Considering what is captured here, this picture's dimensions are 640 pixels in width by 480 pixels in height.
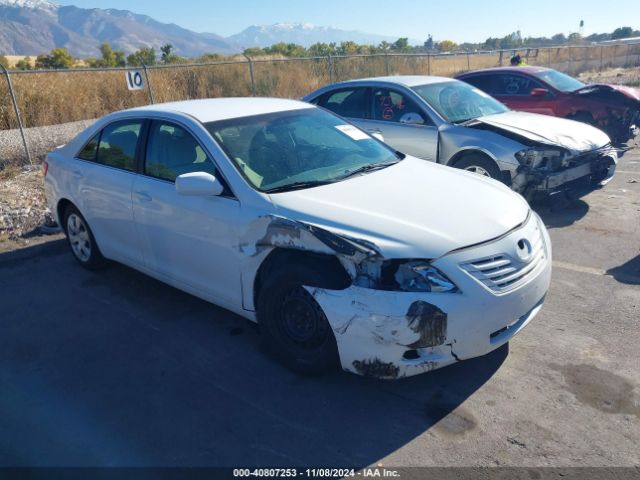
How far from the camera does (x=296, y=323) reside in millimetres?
3570

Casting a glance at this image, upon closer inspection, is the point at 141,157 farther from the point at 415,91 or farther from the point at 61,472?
the point at 415,91

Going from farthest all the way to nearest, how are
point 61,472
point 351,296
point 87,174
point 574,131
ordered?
point 574,131 → point 87,174 → point 351,296 → point 61,472

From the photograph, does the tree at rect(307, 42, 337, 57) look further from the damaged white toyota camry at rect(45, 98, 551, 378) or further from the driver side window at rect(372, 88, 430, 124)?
the damaged white toyota camry at rect(45, 98, 551, 378)

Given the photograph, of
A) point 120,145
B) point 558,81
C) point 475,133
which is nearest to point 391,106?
point 475,133

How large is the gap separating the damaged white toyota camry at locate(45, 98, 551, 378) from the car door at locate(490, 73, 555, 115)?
6693 mm

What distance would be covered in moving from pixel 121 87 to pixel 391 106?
989 centimetres

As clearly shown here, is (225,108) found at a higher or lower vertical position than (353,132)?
higher

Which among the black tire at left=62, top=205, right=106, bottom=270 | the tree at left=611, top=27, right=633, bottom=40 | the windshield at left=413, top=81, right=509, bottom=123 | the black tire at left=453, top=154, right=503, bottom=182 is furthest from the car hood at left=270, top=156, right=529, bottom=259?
the tree at left=611, top=27, right=633, bottom=40

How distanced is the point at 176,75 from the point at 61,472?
49.4 feet

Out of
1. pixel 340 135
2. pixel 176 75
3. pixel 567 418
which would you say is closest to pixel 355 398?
pixel 567 418

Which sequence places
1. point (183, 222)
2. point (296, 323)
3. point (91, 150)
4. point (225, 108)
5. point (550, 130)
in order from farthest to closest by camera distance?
point (550, 130), point (91, 150), point (225, 108), point (183, 222), point (296, 323)

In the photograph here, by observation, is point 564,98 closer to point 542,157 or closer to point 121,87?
point 542,157

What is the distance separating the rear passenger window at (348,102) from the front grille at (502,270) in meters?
4.60

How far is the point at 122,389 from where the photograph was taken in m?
3.64
